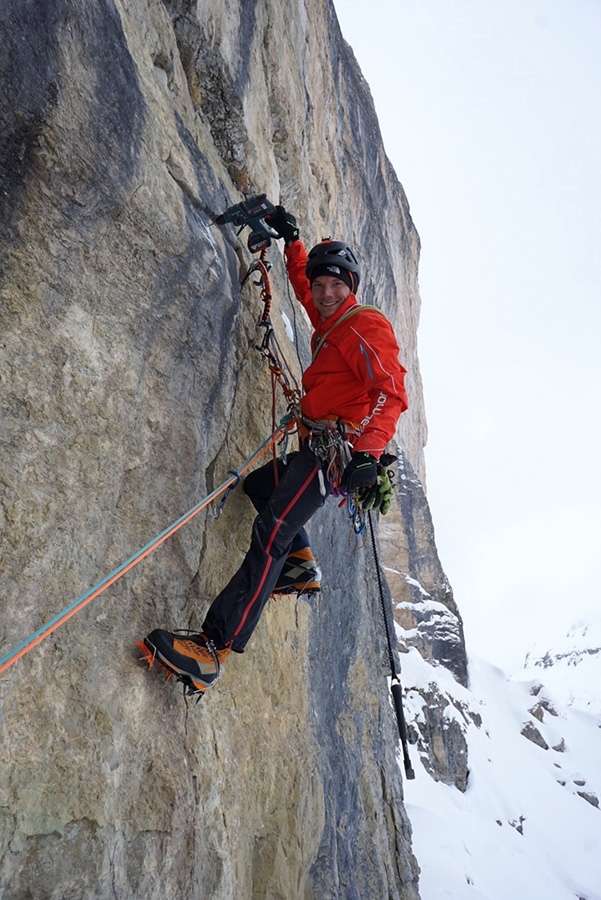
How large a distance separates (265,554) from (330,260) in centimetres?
195

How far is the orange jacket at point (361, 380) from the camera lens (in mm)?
3479

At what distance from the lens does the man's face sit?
4.10 metres

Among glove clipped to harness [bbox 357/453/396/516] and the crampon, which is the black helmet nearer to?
glove clipped to harness [bbox 357/453/396/516]

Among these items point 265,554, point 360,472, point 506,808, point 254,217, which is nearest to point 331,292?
point 254,217

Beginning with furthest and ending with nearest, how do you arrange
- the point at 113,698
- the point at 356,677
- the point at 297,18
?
1. the point at 297,18
2. the point at 356,677
3. the point at 113,698

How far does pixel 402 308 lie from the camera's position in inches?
1215

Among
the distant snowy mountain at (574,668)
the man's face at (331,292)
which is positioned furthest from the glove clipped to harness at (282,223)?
the distant snowy mountain at (574,668)

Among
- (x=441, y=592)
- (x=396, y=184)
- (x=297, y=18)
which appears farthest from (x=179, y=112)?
(x=441, y=592)

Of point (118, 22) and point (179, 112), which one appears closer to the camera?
point (118, 22)

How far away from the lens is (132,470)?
299 centimetres

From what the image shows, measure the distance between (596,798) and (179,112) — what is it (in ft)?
130

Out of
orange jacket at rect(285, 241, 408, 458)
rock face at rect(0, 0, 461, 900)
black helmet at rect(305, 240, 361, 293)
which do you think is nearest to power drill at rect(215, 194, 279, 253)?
rock face at rect(0, 0, 461, 900)

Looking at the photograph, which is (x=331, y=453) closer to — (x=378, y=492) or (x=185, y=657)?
(x=378, y=492)

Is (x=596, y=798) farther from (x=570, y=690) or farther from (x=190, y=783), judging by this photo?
(x=570, y=690)
